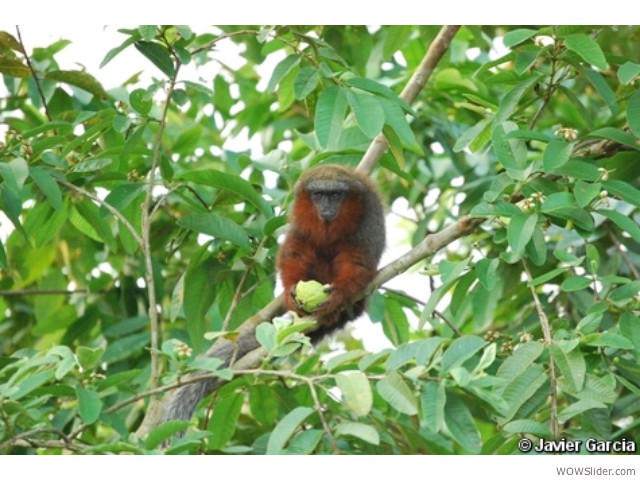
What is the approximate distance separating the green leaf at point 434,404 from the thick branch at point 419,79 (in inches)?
72.7

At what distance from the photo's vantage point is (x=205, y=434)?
9.98ft

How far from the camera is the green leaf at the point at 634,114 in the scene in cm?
385

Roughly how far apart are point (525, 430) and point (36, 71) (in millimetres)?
2769

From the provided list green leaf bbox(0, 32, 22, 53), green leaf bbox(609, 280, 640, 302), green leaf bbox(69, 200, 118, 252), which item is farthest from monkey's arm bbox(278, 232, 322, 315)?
green leaf bbox(609, 280, 640, 302)

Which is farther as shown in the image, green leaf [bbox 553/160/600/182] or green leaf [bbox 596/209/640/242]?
green leaf [bbox 553/160/600/182]

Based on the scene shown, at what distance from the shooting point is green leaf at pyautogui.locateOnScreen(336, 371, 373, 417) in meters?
2.97

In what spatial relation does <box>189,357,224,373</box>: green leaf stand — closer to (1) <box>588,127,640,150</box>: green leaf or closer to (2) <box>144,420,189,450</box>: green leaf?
(2) <box>144,420,189,450</box>: green leaf

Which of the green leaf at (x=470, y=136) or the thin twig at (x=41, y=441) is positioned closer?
the thin twig at (x=41, y=441)

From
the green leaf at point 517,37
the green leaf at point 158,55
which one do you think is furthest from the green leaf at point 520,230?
the green leaf at point 158,55

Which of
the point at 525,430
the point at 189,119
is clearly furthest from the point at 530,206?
the point at 189,119

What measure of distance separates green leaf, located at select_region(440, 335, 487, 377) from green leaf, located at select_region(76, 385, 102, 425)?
990 millimetres

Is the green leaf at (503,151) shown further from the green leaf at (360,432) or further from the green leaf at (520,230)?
the green leaf at (360,432)

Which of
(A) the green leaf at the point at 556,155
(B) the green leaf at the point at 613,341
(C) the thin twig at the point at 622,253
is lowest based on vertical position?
(C) the thin twig at the point at 622,253
